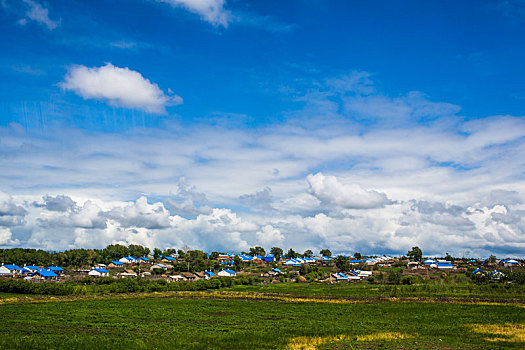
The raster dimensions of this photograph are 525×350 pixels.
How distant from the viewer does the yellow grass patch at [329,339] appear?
97.0 feet

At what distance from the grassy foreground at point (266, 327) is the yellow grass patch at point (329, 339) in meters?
0.07

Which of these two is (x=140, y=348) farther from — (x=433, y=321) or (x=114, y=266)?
(x=114, y=266)

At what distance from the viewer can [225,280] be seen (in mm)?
121062

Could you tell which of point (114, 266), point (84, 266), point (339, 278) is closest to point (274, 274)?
point (339, 278)

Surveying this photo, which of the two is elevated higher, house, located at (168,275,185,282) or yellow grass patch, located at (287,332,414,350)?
yellow grass patch, located at (287,332,414,350)

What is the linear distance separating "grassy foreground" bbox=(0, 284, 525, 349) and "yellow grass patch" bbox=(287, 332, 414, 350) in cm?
7

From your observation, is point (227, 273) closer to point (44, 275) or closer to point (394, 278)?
point (44, 275)

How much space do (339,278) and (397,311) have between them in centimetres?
8405

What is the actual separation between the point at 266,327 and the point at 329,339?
8844mm

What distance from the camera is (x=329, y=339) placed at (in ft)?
107

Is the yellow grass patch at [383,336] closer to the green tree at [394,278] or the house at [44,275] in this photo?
the green tree at [394,278]

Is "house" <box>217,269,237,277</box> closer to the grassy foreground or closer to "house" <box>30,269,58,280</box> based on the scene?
"house" <box>30,269,58,280</box>

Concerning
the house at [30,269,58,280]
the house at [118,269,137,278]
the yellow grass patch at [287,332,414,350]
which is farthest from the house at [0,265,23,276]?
the yellow grass patch at [287,332,414,350]

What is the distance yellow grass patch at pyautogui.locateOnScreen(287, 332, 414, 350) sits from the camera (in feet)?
97.0
